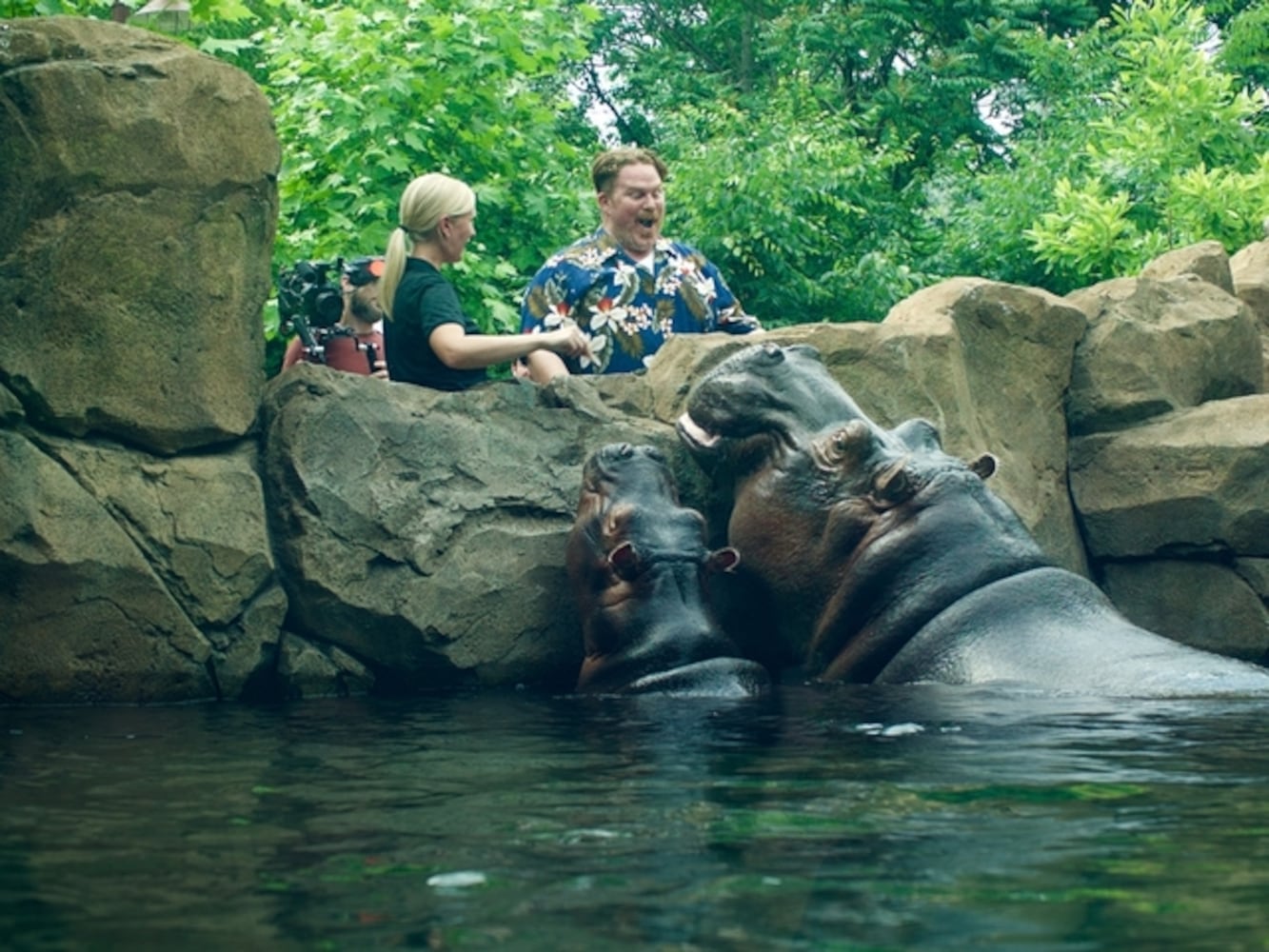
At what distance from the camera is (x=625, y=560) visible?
6934 mm

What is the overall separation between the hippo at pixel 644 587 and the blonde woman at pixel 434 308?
0.72 m

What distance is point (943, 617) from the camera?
22.0 feet

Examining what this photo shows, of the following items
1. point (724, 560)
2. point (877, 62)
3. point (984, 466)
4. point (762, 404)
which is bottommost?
point (724, 560)

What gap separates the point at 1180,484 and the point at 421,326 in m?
3.50

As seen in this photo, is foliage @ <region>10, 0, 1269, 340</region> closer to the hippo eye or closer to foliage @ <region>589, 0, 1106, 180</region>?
foliage @ <region>589, 0, 1106, 180</region>

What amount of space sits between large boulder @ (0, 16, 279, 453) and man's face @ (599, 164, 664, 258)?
1.97 metres

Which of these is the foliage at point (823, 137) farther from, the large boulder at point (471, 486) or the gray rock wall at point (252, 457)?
the large boulder at point (471, 486)

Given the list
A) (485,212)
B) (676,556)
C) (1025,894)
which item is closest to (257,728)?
(676,556)

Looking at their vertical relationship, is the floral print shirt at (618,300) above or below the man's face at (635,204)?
below

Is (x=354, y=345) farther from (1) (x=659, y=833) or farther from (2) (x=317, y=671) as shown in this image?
(1) (x=659, y=833)

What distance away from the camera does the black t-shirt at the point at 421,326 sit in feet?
25.5

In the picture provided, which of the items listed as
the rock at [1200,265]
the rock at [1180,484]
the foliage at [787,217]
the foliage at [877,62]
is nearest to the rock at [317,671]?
the rock at [1180,484]

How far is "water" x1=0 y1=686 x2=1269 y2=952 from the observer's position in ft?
8.86

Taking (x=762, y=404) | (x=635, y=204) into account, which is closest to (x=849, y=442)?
(x=762, y=404)
